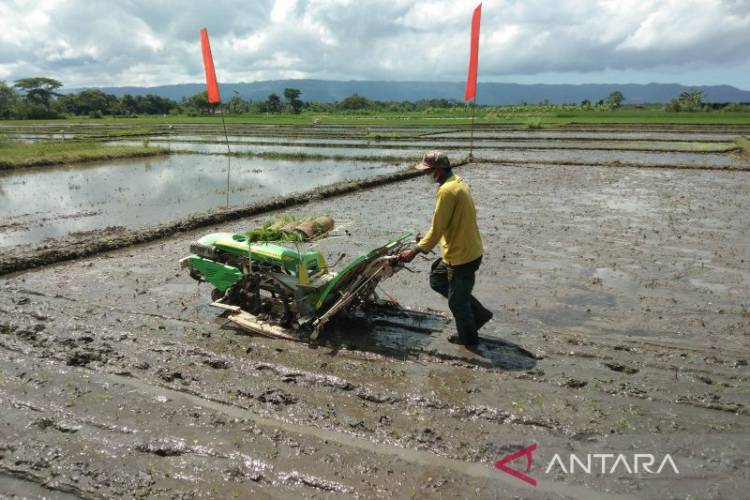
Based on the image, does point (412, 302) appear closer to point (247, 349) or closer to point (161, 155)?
point (247, 349)

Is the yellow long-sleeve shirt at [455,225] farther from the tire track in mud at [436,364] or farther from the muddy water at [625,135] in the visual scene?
the muddy water at [625,135]

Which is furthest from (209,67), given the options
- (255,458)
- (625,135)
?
(625,135)

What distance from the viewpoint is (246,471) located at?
3018 mm

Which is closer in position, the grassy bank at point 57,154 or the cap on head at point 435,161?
the cap on head at point 435,161

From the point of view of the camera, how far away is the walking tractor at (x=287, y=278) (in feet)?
15.1

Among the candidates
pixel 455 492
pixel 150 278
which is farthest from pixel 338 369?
pixel 150 278

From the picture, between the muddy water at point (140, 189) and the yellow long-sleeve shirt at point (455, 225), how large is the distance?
25.5ft

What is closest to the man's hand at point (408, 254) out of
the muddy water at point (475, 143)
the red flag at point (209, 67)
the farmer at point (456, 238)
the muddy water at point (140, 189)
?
the farmer at point (456, 238)

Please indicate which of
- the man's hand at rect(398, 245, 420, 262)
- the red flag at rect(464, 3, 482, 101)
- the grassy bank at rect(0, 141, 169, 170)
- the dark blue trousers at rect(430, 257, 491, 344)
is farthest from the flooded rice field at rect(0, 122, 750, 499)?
the grassy bank at rect(0, 141, 169, 170)

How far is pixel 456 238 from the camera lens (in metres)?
4.30

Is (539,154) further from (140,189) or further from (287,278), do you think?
(287,278)

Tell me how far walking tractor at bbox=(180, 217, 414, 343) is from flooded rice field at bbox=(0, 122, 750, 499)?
23 centimetres

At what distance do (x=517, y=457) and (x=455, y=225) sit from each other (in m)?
1.92

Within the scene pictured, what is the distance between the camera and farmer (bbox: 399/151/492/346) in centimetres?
420
